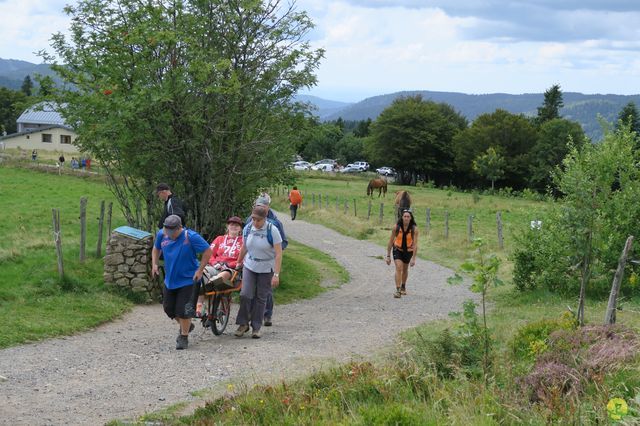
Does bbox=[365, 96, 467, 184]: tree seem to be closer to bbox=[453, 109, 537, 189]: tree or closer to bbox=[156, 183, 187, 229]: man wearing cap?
bbox=[453, 109, 537, 189]: tree

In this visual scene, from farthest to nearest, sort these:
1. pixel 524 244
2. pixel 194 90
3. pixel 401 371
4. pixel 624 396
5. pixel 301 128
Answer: pixel 301 128, pixel 524 244, pixel 194 90, pixel 401 371, pixel 624 396

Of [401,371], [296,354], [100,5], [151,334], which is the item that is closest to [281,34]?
[100,5]

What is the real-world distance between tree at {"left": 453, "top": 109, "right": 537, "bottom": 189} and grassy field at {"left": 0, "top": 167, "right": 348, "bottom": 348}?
67.7m

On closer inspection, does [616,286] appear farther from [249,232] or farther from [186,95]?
[186,95]

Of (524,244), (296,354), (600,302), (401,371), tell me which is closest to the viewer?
(401,371)

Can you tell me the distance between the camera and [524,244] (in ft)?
54.4

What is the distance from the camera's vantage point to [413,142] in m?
98.4

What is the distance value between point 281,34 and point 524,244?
266 inches

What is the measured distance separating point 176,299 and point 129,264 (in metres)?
4.01

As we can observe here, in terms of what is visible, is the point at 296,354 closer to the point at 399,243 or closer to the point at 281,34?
the point at 399,243

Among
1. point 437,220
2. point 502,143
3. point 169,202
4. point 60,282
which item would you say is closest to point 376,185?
point 437,220

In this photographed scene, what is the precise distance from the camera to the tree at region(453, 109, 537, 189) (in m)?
91.4

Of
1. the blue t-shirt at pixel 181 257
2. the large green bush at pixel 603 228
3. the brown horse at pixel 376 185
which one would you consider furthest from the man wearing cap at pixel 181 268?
the brown horse at pixel 376 185

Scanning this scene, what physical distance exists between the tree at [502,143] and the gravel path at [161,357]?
257 feet
